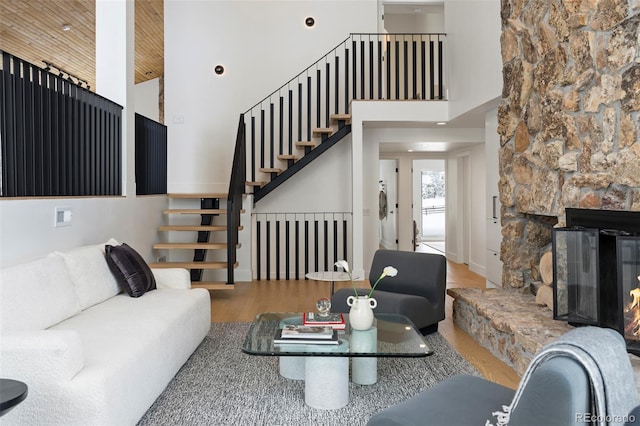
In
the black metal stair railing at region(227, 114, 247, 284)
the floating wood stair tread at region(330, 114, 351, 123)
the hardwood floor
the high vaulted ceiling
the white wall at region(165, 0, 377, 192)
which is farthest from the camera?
the white wall at region(165, 0, 377, 192)

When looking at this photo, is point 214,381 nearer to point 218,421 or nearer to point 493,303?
point 218,421

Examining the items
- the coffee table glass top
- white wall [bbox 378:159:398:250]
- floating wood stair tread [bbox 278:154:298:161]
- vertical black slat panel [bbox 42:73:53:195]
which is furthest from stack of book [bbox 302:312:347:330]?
white wall [bbox 378:159:398:250]

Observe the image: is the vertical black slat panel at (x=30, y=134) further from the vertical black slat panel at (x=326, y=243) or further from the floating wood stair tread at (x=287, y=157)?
the vertical black slat panel at (x=326, y=243)

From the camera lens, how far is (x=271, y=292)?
21.8 feet

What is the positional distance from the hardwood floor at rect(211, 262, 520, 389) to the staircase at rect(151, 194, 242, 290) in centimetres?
36

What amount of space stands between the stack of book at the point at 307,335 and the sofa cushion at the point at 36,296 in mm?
1393

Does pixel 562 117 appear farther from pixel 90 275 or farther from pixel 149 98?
pixel 149 98

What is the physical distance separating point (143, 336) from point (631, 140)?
3.15m

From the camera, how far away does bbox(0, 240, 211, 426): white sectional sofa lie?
2.25m

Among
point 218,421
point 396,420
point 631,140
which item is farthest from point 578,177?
point 218,421

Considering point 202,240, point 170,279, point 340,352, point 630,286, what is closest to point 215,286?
point 202,240

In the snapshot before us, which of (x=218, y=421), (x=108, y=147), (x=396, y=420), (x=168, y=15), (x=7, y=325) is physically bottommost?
(x=218, y=421)

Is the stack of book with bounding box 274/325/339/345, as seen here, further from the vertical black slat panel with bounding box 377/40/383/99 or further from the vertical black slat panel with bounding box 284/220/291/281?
the vertical black slat panel with bounding box 377/40/383/99

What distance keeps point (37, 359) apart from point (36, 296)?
2.77 feet
